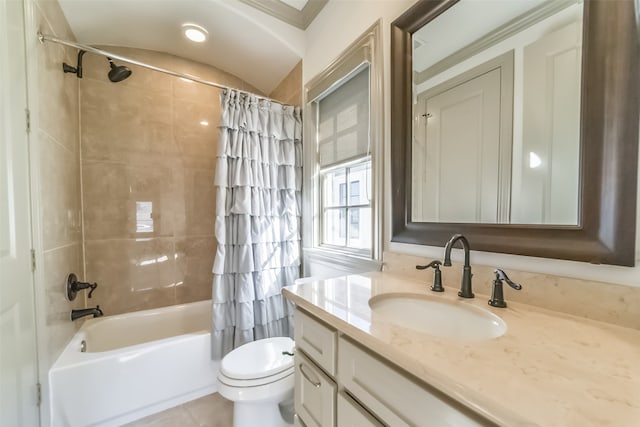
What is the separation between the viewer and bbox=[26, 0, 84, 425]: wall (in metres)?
1.15

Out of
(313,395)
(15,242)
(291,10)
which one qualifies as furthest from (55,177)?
(291,10)

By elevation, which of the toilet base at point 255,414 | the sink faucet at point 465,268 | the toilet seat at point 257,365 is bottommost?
the toilet base at point 255,414

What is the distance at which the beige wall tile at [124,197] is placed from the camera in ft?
6.19

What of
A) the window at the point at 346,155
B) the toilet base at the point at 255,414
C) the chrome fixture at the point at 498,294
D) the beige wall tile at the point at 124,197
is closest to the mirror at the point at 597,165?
the chrome fixture at the point at 498,294

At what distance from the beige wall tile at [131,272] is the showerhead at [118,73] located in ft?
4.00

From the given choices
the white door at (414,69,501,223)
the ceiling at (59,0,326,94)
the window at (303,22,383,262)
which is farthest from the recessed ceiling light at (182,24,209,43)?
the white door at (414,69,501,223)

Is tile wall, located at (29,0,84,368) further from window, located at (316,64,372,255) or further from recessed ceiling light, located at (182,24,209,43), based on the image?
window, located at (316,64,372,255)

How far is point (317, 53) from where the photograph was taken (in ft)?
6.01

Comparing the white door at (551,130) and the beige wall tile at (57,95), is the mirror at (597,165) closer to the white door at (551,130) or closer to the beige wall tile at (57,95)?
the white door at (551,130)

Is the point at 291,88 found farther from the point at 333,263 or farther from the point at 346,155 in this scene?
the point at 333,263

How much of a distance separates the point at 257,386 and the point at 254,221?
944mm

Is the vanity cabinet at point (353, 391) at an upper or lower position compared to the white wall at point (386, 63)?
lower

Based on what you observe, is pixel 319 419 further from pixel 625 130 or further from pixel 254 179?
pixel 254 179

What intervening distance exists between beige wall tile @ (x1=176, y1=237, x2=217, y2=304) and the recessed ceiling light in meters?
1.61
